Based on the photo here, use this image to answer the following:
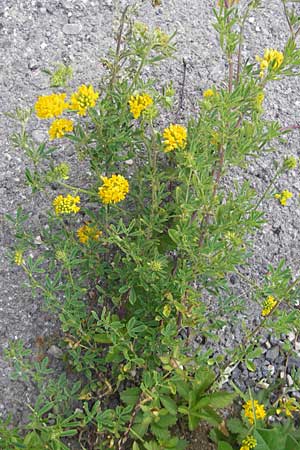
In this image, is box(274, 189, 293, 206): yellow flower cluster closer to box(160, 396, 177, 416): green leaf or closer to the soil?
box(160, 396, 177, 416): green leaf

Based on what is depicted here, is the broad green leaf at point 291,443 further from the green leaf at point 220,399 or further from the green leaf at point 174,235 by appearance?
the green leaf at point 174,235

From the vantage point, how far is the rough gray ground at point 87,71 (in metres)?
2.50

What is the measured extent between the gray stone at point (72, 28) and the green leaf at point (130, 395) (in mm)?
1784

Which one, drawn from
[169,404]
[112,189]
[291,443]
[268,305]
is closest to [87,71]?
[112,189]

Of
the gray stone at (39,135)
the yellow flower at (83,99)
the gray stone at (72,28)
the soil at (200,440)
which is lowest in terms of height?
the soil at (200,440)

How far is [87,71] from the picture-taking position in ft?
9.53

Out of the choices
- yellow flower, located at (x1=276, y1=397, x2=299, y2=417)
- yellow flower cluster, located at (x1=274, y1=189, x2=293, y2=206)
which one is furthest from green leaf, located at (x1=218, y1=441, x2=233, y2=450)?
yellow flower cluster, located at (x1=274, y1=189, x2=293, y2=206)

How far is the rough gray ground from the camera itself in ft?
8.21

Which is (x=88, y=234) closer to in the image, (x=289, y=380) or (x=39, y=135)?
(x=39, y=135)

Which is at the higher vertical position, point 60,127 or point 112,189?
point 60,127

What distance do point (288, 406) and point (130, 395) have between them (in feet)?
2.01

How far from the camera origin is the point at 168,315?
6.86 feet

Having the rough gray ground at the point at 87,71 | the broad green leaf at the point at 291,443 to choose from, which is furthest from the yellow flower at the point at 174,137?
the broad green leaf at the point at 291,443

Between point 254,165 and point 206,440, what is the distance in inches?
48.5
